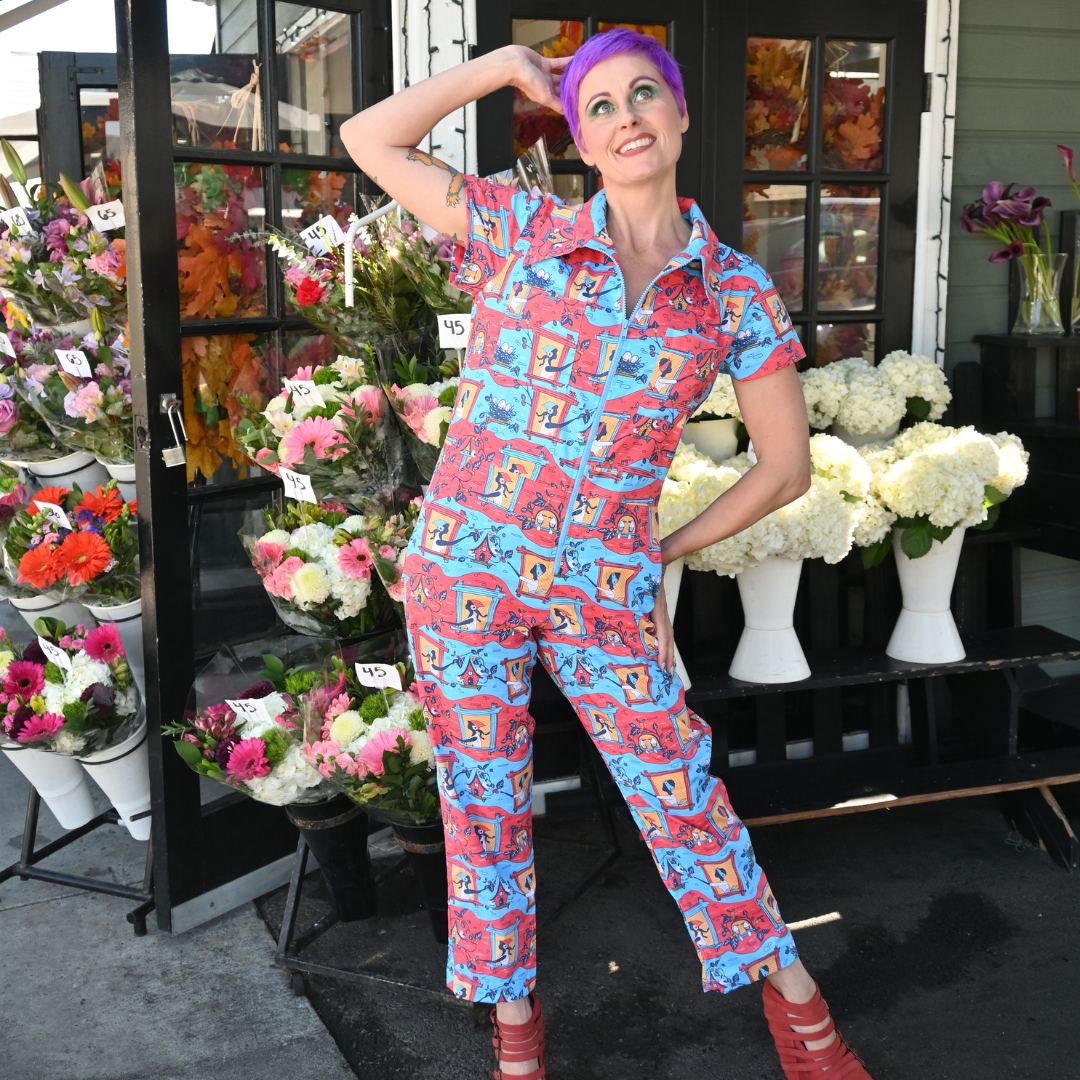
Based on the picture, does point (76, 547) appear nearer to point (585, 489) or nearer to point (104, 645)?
point (104, 645)

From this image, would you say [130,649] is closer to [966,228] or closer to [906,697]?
[906,697]

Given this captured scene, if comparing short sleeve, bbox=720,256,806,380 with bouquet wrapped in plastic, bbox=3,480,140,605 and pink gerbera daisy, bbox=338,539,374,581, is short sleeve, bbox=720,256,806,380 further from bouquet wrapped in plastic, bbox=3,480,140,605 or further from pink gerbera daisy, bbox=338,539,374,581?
bouquet wrapped in plastic, bbox=3,480,140,605

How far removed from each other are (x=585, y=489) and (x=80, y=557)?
4.69 feet

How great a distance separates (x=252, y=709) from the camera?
7.41ft

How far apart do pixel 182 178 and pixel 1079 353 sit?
2578mm

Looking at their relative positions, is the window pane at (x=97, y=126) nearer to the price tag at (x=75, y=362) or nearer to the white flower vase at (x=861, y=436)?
the price tag at (x=75, y=362)

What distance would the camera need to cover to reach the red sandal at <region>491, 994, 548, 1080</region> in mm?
2014

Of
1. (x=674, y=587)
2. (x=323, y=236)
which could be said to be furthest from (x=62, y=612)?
(x=674, y=587)

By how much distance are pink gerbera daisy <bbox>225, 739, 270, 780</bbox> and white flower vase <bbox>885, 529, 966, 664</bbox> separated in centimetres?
161

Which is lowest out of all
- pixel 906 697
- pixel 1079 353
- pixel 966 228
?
pixel 906 697

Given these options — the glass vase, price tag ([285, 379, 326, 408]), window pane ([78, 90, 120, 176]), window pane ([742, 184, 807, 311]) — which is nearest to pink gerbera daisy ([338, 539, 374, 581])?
price tag ([285, 379, 326, 408])

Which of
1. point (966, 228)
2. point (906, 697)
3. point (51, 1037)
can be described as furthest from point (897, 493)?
point (51, 1037)

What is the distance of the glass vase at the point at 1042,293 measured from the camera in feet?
11.1

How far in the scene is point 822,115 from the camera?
3.22m
